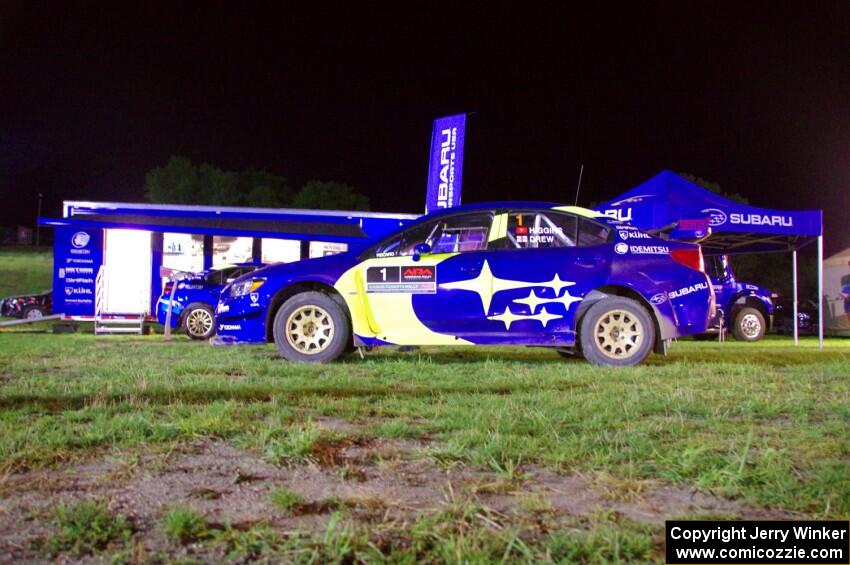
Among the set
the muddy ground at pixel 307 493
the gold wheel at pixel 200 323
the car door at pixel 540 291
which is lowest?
the muddy ground at pixel 307 493

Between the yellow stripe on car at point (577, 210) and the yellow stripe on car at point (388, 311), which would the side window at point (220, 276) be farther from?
the yellow stripe on car at point (577, 210)

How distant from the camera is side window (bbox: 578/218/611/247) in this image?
6.85m

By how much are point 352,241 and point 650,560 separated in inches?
541

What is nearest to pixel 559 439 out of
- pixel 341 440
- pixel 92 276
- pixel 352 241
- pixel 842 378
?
pixel 341 440

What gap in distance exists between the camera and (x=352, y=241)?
51.2 ft

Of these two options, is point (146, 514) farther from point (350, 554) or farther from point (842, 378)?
point (842, 378)

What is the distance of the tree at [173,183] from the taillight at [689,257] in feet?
116

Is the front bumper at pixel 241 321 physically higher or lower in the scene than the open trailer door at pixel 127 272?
lower

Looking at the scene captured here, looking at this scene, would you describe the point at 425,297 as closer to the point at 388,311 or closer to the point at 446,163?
the point at 388,311

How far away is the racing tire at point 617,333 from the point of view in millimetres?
6648

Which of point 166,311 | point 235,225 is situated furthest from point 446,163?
point 166,311

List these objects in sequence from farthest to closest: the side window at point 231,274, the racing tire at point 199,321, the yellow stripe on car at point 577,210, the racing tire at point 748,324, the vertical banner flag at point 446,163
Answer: the vertical banner flag at point 446,163, the racing tire at point 748,324, the side window at point 231,274, the racing tire at point 199,321, the yellow stripe on car at point 577,210

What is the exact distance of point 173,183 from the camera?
39156mm

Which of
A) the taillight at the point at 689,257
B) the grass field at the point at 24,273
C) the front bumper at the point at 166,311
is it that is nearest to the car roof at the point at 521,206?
the taillight at the point at 689,257
